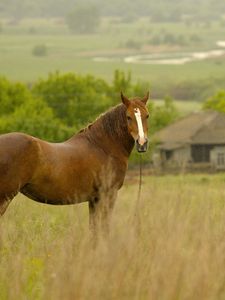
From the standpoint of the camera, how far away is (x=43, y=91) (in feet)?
285

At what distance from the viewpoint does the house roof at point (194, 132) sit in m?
79.6

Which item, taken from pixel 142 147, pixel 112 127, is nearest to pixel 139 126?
pixel 142 147

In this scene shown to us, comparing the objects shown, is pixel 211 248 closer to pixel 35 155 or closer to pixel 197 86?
pixel 35 155

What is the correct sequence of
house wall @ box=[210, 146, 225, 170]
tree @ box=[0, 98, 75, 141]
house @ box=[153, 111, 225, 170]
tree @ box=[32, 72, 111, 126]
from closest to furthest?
tree @ box=[0, 98, 75, 141] < house wall @ box=[210, 146, 225, 170] < house @ box=[153, 111, 225, 170] < tree @ box=[32, 72, 111, 126]

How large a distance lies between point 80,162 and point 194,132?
70.7 m

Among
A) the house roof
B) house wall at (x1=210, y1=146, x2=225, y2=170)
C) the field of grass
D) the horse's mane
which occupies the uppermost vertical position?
the horse's mane

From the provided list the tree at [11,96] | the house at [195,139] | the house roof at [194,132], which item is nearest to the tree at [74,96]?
the tree at [11,96]

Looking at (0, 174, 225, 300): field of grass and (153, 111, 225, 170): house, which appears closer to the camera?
(0, 174, 225, 300): field of grass

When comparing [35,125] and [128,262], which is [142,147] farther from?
[35,125]

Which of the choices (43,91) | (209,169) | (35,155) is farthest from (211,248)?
(43,91)

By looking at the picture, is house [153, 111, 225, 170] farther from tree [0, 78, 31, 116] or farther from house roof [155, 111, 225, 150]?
tree [0, 78, 31, 116]

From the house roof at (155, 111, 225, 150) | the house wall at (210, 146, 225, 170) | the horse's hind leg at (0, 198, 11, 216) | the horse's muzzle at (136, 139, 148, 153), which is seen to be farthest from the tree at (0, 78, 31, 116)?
the horse's hind leg at (0, 198, 11, 216)

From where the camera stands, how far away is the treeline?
6844 centimetres

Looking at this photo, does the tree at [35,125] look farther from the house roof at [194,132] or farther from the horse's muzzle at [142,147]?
the horse's muzzle at [142,147]
